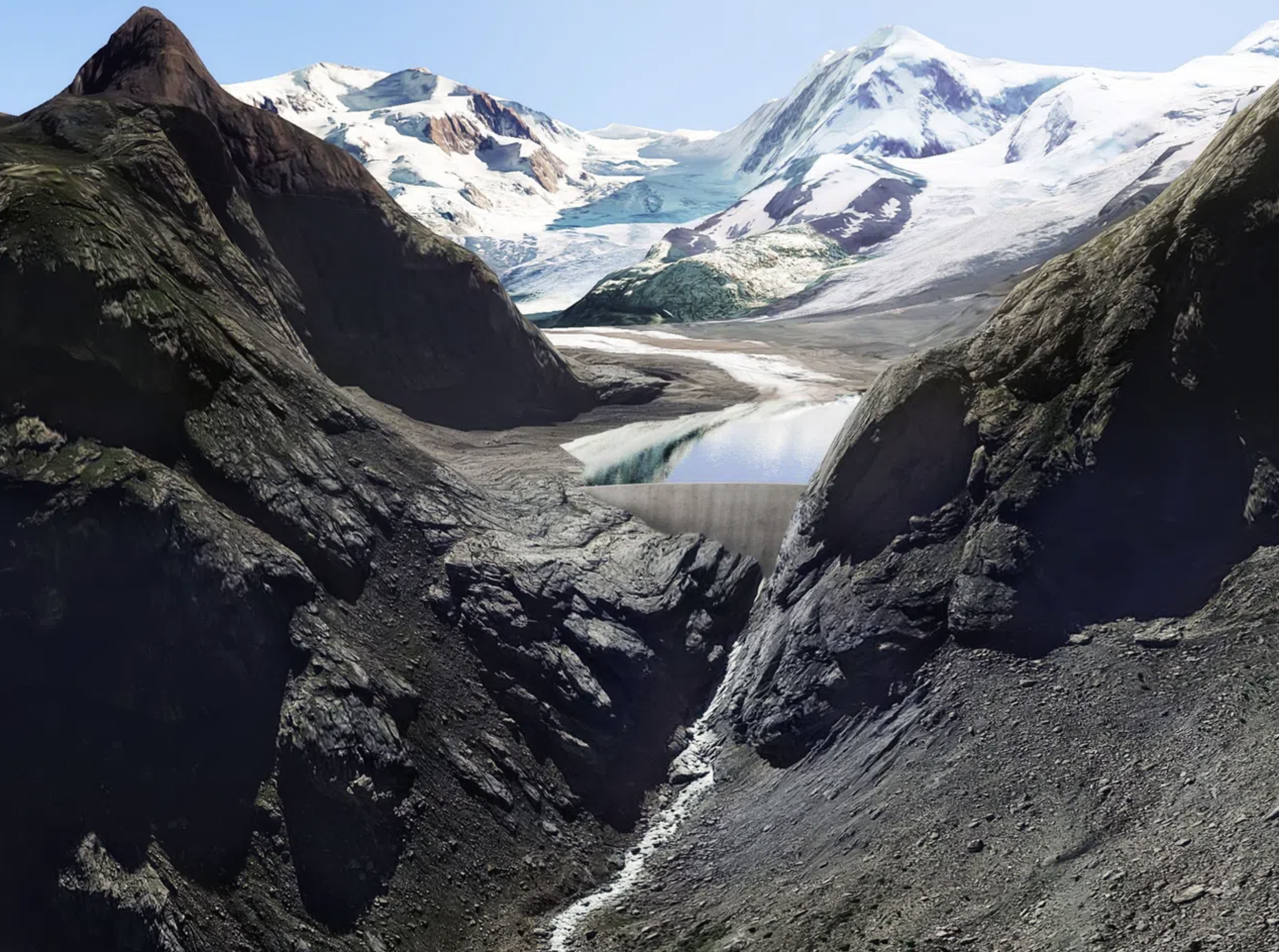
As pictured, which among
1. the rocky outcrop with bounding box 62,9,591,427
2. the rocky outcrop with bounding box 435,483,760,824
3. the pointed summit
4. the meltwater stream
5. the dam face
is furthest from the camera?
the pointed summit

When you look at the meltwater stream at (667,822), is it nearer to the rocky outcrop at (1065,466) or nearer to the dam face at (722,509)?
the rocky outcrop at (1065,466)

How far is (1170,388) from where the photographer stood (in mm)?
28516

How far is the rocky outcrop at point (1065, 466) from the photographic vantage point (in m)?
27.1

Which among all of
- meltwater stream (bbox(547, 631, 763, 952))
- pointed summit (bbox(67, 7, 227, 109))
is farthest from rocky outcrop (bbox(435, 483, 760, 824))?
pointed summit (bbox(67, 7, 227, 109))

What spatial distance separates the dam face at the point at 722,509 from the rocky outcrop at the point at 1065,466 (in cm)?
638

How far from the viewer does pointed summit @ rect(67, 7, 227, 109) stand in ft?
177

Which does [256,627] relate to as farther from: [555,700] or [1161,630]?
[1161,630]

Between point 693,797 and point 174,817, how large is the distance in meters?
15.1

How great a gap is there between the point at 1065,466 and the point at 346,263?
39481 millimetres

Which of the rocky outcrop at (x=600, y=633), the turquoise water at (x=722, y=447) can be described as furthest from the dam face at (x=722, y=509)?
the turquoise water at (x=722, y=447)

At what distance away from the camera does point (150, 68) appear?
180 feet

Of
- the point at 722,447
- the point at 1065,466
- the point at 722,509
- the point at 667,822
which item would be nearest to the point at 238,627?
the point at 667,822

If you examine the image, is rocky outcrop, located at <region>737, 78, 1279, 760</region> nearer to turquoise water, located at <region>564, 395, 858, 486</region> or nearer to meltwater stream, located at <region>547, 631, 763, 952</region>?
meltwater stream, located at <region>547, 631, 763, 952</region>

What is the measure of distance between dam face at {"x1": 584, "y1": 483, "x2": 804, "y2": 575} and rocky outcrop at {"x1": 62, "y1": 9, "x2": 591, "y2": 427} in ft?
53.8
